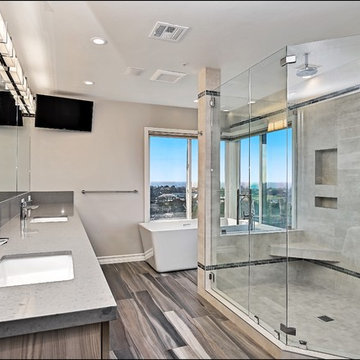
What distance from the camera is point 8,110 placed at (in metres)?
2.88

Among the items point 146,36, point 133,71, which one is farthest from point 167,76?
point 146,36

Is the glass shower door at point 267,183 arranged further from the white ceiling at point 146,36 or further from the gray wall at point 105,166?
the gray wall at point 105,166

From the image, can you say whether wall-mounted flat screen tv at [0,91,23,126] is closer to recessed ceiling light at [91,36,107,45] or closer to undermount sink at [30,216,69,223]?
undermount sink at [30,216,69,223]

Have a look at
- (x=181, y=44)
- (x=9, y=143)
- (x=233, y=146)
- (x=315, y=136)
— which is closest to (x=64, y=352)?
(x=181, y=44)

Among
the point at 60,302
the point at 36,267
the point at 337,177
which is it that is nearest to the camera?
the point at 60,302

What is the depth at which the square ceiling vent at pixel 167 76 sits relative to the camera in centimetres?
320

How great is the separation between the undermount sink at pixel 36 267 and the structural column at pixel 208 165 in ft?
5.36

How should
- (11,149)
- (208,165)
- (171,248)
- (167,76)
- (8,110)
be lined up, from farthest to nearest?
(171,248)
(167,76)
(208,165)
(11,149)
(8,110)

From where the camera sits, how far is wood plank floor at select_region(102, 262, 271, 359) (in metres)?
1.00

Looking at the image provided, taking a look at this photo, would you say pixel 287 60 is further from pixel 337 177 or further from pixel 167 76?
pixel 337 177

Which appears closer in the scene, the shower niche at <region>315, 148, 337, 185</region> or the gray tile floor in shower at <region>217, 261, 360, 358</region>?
the gray tile floor in shower at <region>217, 261, 360, 358</region>

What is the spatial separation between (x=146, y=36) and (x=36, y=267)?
1.75 metres

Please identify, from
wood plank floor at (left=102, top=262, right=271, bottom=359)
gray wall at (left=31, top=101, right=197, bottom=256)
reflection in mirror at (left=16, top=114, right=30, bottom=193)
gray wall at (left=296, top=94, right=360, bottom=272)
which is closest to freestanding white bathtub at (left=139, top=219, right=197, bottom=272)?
wood plank floor at (left=102, top=262, right=271, bottom=359)

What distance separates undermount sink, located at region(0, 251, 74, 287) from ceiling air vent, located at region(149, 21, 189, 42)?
5.15ft
